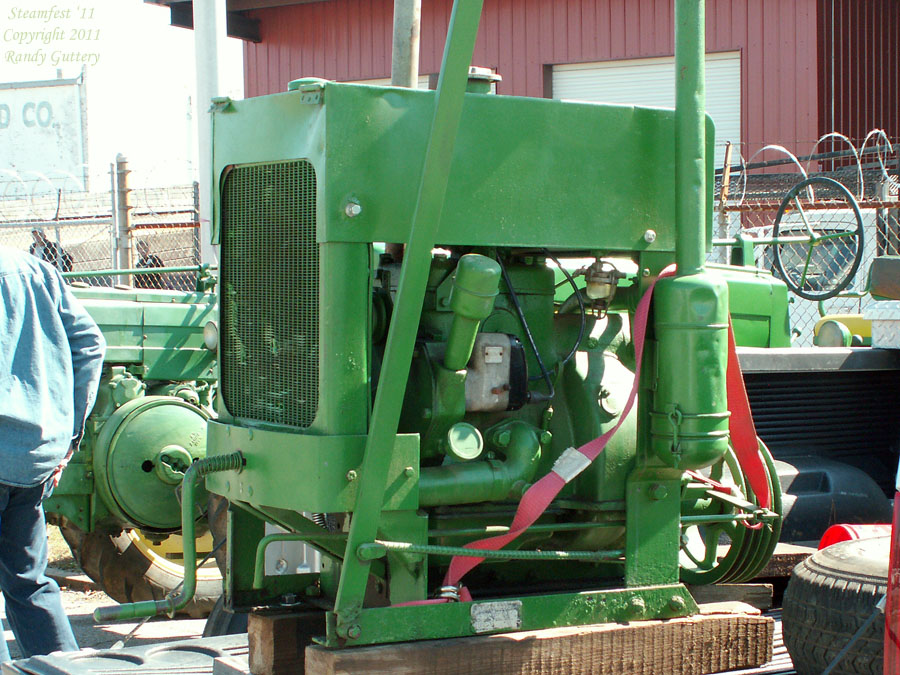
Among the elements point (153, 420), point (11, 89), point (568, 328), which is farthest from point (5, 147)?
point (568, 328)

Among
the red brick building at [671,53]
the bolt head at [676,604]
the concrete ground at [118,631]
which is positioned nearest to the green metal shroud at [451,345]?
the bolt head at [676,604]

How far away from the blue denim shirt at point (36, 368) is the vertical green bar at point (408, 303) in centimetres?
138

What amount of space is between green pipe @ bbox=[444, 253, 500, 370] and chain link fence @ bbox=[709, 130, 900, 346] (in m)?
3.21

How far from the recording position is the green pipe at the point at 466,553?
10.0ft

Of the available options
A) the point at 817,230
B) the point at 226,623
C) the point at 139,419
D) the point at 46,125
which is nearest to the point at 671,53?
the point at 817,230

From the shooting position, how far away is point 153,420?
570 cm

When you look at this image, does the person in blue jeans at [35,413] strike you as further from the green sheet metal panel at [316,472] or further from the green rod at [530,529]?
the green rod at [530,529]

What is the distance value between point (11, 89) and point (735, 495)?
2913 cm

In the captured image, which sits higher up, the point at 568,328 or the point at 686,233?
the point at 686,233

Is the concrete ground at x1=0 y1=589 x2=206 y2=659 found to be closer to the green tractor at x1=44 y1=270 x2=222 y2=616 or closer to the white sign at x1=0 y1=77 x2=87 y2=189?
the green tractor at x1=44 y1=270 x2=222 y2=616

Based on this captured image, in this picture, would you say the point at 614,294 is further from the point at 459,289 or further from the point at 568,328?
the point at 459,289

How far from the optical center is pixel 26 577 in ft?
13.2

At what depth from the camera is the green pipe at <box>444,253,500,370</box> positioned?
305 cm

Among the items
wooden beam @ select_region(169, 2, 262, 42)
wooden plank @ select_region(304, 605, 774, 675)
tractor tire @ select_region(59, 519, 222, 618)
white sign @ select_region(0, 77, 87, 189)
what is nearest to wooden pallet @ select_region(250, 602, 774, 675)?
wooden plank @ select_region(304, 605, 774, 675)
